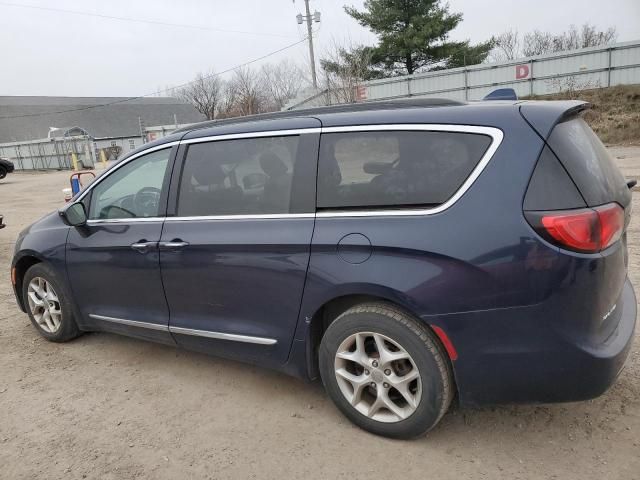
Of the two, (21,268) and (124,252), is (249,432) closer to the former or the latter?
(124,252)

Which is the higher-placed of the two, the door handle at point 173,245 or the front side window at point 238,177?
the front side window at point 238,177

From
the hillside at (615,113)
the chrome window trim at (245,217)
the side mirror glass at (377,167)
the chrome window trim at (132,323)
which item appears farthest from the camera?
the hillside at (615,113)

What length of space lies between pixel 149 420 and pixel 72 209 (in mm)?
1766

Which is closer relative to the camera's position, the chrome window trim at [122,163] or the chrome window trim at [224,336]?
the chrome window trim at [224,336]

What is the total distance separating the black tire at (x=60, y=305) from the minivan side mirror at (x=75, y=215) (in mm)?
525

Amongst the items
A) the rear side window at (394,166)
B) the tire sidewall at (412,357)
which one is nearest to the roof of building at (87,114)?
the rear side window at (394,166)

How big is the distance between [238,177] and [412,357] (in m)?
1.54

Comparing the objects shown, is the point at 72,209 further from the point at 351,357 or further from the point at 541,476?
the point at 541,476

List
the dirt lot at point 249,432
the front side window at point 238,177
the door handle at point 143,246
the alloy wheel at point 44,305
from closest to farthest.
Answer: the dirt lot at point 249,432
the front side window at point 238,177
the door handle at point 143,246
the alloy wheel at point 44,305

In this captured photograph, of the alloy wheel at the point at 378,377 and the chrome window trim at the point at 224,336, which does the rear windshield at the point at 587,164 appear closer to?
the alloy wheel at the point at 378,377

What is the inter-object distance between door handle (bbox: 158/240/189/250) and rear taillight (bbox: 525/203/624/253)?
6.74 ft

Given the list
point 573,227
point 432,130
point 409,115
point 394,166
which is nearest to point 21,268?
point 394,166

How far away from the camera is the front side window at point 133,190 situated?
3.54 m

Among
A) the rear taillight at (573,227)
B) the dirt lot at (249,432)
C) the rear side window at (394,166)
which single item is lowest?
the dirt lot at (249,432)
